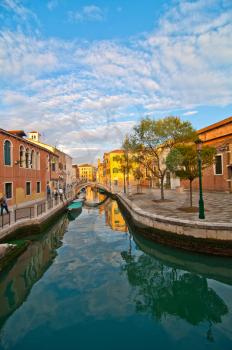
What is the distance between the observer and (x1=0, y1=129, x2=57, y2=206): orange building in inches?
691

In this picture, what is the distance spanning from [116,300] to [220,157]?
21878 millimetres

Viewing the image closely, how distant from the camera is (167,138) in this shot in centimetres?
1947

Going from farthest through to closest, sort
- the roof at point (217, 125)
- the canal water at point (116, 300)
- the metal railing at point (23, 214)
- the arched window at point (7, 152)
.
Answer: the roof at point (217, 125), the arched window at point (7, 152), the metal railing at point (23, 214), the canal water at point (116, 300)

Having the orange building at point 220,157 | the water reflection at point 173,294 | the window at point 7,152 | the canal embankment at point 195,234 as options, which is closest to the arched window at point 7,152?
the window at point 7,152

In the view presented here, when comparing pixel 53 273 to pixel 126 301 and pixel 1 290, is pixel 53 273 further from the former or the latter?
pixel 126 301

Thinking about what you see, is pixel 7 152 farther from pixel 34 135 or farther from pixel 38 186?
pixel 34 135

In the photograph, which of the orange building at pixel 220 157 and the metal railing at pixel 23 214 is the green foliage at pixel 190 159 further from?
the orange building at pixel 220 157

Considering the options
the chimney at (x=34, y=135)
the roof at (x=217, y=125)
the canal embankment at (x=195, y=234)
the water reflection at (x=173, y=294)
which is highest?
the chimney at (x=34, y=135)

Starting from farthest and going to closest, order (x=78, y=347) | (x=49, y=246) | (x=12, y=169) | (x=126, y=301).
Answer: (x=12, y=169)
(x=49, y=246)
(x=126, y=301)
(x=78, y=347)

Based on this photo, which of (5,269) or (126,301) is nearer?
(126,301)

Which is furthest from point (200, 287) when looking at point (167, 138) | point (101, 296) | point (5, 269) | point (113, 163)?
point (113, 163)

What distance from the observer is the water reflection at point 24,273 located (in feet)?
20.2

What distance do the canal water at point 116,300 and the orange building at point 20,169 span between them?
9.66m

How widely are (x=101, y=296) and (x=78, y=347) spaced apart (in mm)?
1938
